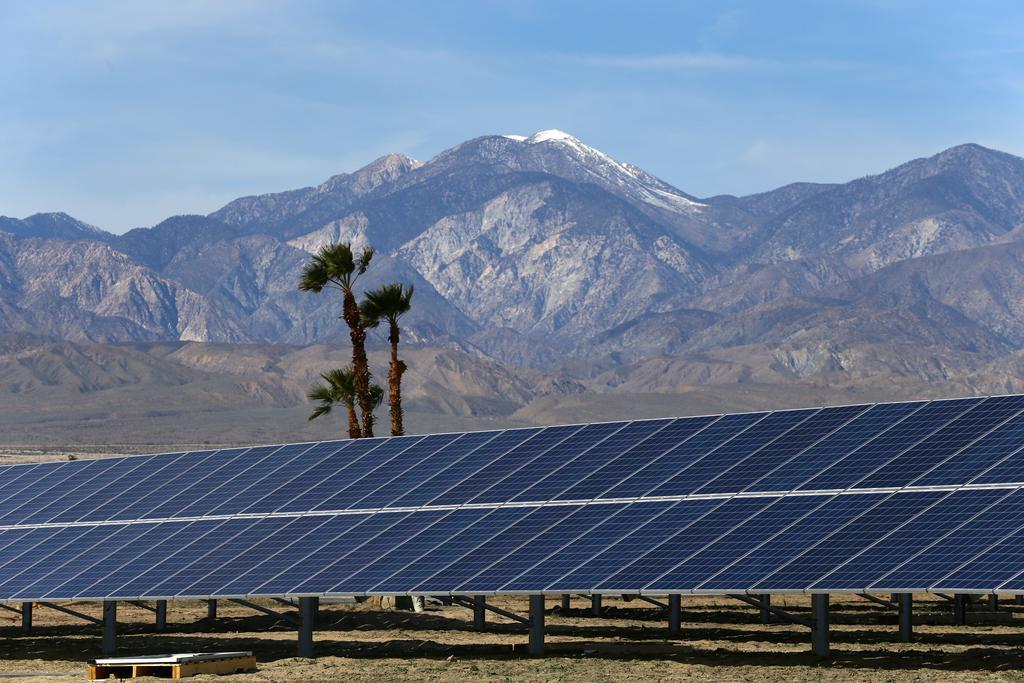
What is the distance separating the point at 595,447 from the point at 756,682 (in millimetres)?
9432

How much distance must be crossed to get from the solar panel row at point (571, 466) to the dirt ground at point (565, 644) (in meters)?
3.40

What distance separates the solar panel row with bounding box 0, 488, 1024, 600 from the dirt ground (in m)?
1.90

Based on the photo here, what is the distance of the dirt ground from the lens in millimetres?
33062

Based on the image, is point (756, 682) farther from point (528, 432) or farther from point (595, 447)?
point (528, 432)

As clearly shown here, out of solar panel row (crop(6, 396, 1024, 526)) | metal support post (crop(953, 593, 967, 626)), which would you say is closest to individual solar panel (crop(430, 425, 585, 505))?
solar panel row (crop(6, 396, 1024, 526))

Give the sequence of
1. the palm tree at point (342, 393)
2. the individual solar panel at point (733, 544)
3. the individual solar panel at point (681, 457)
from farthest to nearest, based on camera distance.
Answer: the palm tree at point (342, 393) < the individual solar panel at point (681, 457) < the individual solar panel at point (733, 544)

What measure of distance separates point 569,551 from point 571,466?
4.56 meters

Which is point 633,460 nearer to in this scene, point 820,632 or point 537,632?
point 537,632

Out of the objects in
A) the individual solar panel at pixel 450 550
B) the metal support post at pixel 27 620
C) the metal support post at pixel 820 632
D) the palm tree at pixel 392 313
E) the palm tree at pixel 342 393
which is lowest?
the metal support post at pixel 27 620

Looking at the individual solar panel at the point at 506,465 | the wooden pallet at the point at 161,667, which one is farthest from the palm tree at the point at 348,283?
the wooden pallet at the point at 161,667

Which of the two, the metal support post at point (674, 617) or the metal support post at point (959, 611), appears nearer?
the metal support post at point (674, 617)

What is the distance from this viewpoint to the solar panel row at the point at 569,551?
3055 cm

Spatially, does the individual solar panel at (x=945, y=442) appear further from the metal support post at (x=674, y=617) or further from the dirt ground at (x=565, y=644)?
the metal support post at (x=674, y=617)

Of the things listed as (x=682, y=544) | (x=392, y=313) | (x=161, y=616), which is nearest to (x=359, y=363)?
(x=392, y=313)
